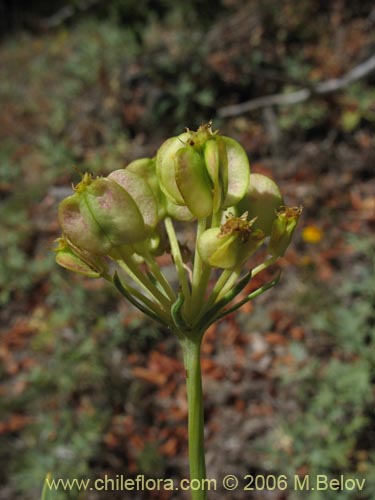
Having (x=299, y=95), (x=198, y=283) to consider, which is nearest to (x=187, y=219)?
(x=198, y=283)

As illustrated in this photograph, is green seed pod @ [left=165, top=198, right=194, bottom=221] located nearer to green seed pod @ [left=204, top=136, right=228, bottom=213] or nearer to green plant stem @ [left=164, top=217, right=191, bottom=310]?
green plant stem @ [left=164, top=217, right=191, bottom=310]

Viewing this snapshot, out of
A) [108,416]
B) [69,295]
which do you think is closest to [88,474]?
[108,416]

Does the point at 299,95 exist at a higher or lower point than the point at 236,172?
lower

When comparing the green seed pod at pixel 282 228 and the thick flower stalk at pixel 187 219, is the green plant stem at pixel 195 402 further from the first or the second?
the green seed pod at pixel 282 228

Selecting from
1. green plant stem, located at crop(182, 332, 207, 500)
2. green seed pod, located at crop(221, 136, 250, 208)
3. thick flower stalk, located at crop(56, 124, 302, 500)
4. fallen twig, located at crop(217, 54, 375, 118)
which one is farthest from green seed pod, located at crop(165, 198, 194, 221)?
fallen twig, located at crop(217, 54, 375, 118)

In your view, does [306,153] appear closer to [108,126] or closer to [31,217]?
[108,126]

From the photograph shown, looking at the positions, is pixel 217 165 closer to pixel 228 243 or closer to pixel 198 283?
pixel 228 243

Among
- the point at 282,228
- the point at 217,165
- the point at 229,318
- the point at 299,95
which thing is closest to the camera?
the point at 217,165
